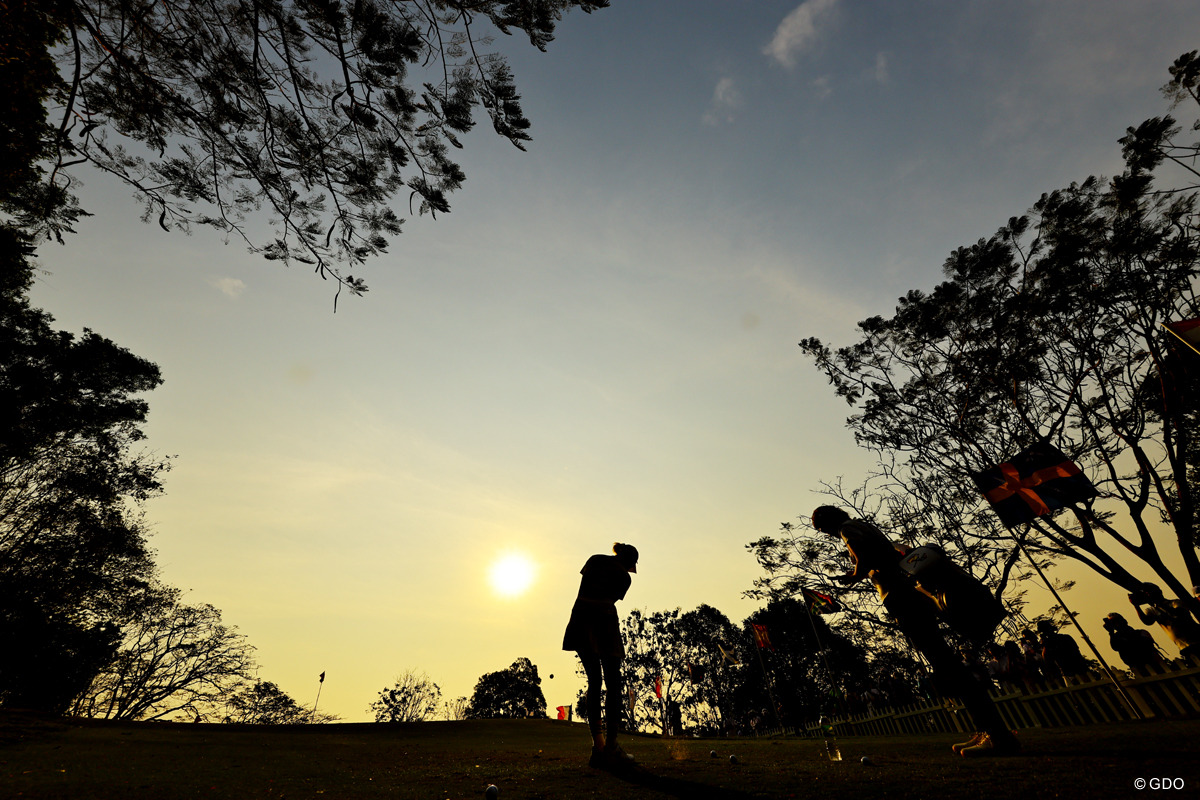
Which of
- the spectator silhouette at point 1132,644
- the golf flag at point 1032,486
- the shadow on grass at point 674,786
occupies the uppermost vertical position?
the golf flag at point 1032,486

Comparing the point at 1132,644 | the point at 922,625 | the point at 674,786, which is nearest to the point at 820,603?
the point at 922,625

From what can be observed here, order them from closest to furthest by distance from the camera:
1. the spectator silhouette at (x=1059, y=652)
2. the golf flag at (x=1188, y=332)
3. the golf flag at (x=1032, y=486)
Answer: the golf flag at (x=1188, y=332), the golf flag at (x=1032, y=486), the spectator silhouette at (x=1059, y=652)

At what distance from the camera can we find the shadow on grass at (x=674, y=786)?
270 centimetres

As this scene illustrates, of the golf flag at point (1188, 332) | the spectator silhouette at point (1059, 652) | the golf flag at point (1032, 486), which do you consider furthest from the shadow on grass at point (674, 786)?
the spectator silhouette at point (1059, 652)

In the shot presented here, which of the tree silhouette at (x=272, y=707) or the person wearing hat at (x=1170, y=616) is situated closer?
the person wearing hat at (x=1170, y=616)

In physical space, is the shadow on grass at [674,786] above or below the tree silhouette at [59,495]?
below

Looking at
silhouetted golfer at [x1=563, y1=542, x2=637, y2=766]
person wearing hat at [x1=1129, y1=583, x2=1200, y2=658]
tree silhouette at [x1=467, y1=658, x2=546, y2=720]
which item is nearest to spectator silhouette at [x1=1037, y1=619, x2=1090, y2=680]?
person wearing hat at [x1=1129, y1=583, x2=1200, y2=658]

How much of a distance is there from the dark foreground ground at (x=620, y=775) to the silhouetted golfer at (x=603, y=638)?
0.28m

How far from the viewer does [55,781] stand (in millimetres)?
3350

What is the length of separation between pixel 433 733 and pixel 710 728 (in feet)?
157

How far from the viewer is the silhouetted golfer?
405 centimetres

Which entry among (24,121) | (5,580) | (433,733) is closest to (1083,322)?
(433,733)

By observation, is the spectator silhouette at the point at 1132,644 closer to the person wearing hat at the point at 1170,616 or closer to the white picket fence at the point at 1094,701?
the person wearing hat at the point at 1170,616

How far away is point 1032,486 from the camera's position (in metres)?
6.58
